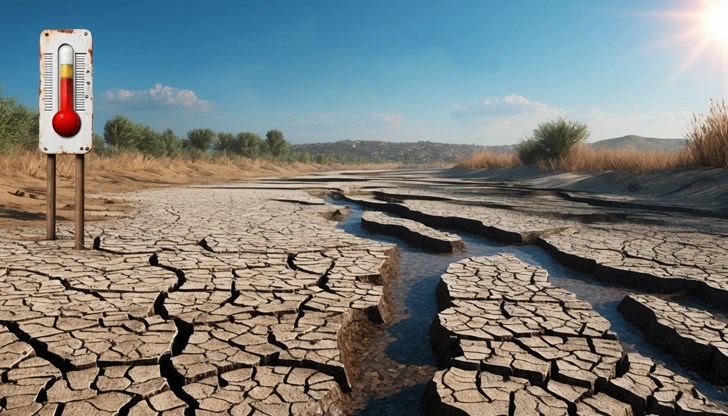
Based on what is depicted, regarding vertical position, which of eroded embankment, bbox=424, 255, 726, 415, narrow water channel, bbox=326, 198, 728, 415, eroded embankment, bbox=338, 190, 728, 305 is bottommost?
A: narrow water channel, bbox=326, 198, 728, 415

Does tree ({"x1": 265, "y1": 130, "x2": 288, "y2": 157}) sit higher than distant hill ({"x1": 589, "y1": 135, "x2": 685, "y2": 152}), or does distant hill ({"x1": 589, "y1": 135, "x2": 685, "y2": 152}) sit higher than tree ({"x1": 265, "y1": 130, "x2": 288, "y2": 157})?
distant hill ({"x1": 589, "y1": 135, "x2": 685, "y2": 152})

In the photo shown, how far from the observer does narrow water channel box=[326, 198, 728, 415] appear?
7.87 ft

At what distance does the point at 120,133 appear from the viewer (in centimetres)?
2481

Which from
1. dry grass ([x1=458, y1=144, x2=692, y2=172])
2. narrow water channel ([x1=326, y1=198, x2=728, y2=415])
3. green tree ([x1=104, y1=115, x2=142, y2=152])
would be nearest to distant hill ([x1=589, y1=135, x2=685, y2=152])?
dry grass ([x1=458, y1=144, x2=692, y2=172])

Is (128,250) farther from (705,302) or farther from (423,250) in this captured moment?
(705,302)

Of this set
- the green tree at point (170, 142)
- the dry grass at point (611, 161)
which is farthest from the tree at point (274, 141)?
the dry grass at point (611, 161)

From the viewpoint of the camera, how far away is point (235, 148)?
35.3 m

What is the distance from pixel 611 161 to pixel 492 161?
33.4 feet

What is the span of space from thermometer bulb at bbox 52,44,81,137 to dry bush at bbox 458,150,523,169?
814 inches

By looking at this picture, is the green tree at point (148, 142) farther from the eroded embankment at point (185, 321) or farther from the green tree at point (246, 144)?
the eroded embankment at point (185, 321)

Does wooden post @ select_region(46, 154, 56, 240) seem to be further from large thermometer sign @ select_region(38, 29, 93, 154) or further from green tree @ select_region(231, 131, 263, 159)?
green tree @ select_region(231, 131, 263, 159)

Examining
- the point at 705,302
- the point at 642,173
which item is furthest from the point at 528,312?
the point at 642,173

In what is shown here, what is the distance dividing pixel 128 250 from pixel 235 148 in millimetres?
31509

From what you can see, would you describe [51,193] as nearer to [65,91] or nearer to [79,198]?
[79,198]
